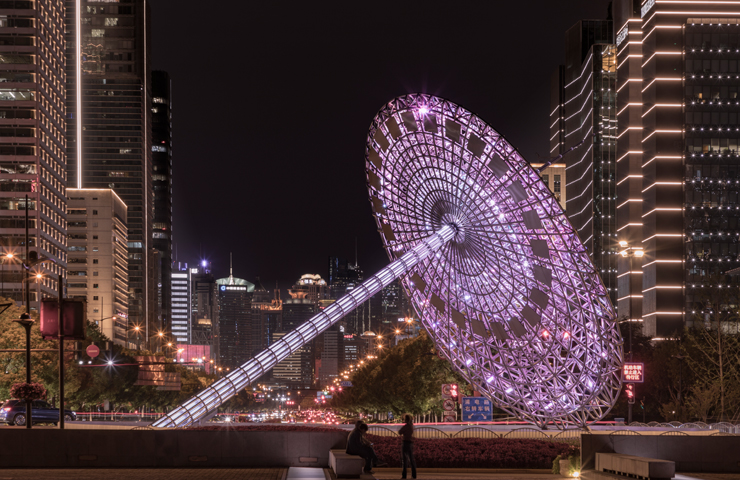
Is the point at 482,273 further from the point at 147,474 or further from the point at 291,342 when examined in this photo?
the point at 147,474

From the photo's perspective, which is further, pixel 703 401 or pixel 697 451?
pixel 703 401

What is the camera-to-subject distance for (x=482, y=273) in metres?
57.4

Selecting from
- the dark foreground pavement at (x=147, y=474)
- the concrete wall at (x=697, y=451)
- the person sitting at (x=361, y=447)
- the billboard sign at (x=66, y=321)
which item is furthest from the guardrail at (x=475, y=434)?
the billboard sign at (x=66, y=321)

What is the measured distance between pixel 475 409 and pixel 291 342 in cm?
1598

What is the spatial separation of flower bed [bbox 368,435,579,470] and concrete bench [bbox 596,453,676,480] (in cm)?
639

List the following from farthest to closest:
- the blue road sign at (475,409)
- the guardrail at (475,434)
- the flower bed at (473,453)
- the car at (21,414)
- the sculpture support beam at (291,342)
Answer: the blue road sign at (475,409) < the car at (21,414) < the guardrail at (475,434) < the sculpture support beam at (291,342) < the flower bed at (473,453)

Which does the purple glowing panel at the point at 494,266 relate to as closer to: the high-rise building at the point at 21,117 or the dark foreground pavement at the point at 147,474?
the dark foreground pavement at the point at 147,474

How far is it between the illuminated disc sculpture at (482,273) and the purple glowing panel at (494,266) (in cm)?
8

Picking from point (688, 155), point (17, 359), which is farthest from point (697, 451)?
point (688, 155)

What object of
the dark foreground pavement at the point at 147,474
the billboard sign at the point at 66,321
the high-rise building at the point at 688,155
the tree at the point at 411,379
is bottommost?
the tree at the point at 411,379

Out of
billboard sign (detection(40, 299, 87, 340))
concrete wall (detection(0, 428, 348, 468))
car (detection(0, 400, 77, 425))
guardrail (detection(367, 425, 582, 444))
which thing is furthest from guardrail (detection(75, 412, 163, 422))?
billboard sign (detection(40, 299, 87, 340))

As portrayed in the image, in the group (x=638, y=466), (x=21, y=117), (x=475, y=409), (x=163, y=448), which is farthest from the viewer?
(x=21, y=117)

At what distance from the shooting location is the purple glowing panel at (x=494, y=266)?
51.8 meters

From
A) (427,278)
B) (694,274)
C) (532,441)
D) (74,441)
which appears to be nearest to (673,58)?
(694,274)
